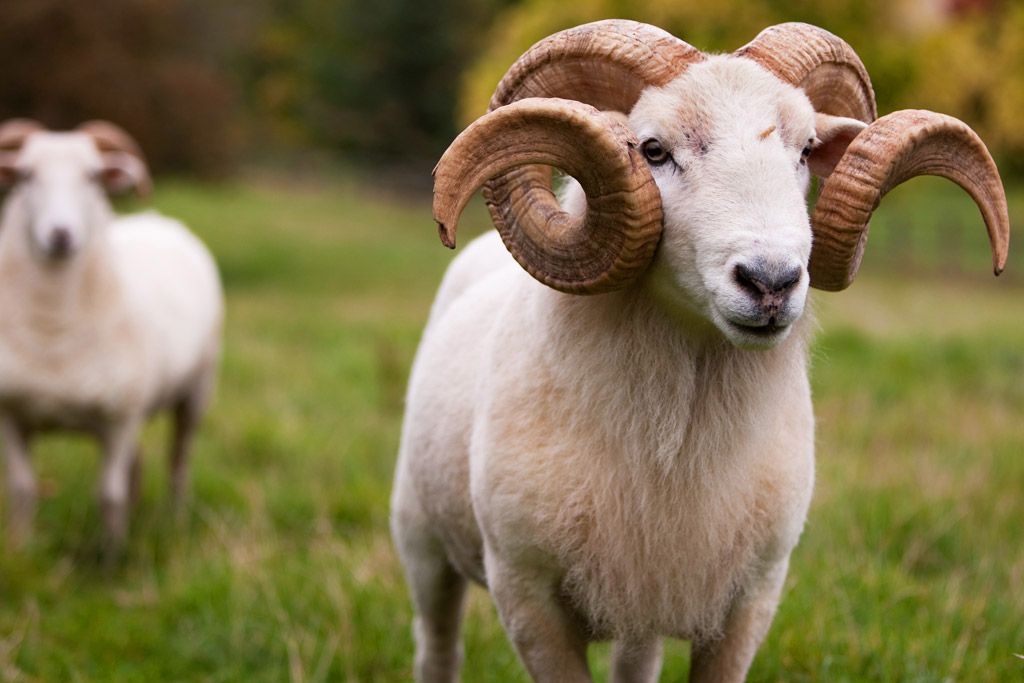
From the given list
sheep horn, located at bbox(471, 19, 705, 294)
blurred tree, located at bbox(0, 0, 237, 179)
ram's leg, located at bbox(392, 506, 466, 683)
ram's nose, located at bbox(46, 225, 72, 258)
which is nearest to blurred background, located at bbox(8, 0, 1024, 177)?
blurred tree, located at bbox(0, 0, 237, 179)

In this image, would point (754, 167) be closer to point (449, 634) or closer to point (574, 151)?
point (574, 151)

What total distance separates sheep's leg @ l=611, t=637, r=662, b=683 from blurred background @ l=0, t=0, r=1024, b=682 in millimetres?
539

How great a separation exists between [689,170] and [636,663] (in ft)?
4.85

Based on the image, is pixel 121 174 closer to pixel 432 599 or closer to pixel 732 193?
pixel 432 599

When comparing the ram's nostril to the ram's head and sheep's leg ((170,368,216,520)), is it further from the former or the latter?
the ram's head

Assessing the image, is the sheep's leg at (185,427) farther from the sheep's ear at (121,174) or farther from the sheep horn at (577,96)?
the sheep horn at (577,96)

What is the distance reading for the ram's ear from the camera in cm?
296

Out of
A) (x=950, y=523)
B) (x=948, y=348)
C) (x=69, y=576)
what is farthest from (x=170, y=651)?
(x=948, y=348)

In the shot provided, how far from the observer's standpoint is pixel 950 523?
500 cm

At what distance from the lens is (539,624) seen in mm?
3047

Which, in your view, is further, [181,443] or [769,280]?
[181,443]

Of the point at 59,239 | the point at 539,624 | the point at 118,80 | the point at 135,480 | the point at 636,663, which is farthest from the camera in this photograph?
the point at 118,80

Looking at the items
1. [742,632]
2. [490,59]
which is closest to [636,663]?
[742,632]

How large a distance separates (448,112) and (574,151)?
3511cm
